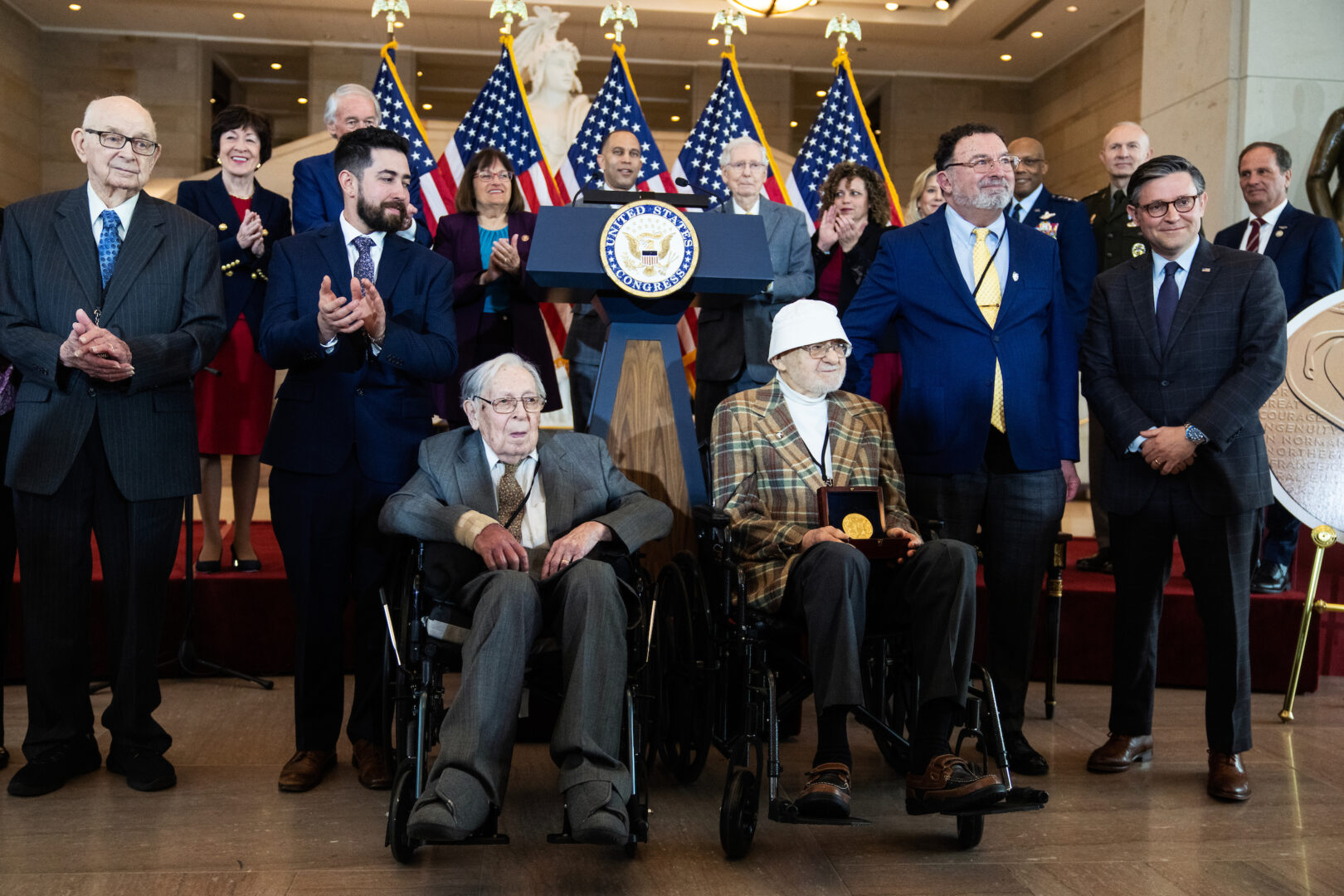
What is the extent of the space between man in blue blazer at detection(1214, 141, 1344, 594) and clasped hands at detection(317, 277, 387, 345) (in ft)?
10.7

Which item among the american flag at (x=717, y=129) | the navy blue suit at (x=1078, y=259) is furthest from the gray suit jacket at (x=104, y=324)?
the american flag at (x=717, y=129)

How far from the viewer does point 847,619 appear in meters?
2.68

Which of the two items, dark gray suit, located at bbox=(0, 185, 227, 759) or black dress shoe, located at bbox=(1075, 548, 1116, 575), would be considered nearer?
dark gray suit, located at bbox=(0, 185, 227, 759)

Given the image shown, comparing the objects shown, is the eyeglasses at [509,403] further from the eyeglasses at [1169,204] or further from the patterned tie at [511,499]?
the eyeglasses at [1169,204]

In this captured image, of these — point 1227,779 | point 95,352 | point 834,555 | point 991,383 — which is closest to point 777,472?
point 834,555

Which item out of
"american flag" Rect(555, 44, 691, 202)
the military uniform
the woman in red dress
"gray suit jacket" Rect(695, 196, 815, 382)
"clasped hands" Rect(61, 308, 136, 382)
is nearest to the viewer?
"clasped hands" Rect(61, 308, 136, 382)

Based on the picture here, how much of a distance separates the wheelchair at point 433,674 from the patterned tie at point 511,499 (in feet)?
0.72

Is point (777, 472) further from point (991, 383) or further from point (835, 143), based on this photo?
point (835, 143)

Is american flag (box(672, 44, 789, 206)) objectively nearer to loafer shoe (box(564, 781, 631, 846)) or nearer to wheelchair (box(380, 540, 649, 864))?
wheelchair (box(380, 540, 649, 864))

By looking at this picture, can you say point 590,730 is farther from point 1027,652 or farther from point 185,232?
point 185,232

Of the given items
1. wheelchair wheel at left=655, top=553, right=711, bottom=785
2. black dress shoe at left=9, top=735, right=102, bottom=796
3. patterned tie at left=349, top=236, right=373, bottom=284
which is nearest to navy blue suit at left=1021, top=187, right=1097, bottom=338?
wheelchair wheel at left=655, top=553, right=711, bottom=785

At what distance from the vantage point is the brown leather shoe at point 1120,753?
131 inches

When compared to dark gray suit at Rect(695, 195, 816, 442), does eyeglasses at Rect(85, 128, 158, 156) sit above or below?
above

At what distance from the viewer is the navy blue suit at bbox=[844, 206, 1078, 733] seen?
129 inches
